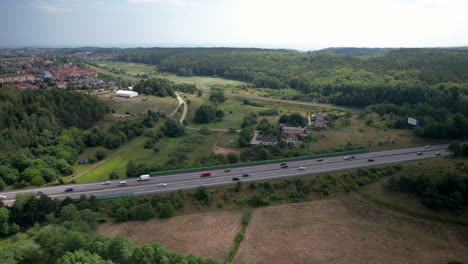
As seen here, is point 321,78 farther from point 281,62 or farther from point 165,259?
point 165,259

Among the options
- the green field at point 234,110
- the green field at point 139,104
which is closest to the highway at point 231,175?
the green field at point 234,110

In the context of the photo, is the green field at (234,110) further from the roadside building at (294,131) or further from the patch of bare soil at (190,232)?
the patch of bare soil at (190,232)

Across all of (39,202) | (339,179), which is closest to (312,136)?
(339,179)

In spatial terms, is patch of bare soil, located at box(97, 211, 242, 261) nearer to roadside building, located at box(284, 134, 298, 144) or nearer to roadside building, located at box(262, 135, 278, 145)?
roadside building, located at box(262, 135, 278, 145)

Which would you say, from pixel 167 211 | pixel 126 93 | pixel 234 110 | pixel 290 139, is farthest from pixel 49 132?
pixel 234 110

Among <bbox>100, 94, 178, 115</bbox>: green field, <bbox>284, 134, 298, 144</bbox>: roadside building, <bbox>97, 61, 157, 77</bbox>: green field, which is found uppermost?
<bbox>97, 61, 157, 77</bbox>: green field

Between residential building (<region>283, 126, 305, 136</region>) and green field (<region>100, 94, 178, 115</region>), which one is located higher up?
green field (<region>100, 94, 178, 115</region>)

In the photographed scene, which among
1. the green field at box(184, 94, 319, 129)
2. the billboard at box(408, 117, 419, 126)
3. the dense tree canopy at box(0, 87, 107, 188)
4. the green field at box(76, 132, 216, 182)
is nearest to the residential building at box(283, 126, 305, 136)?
the green field at box(184, 94, 319, 129)
